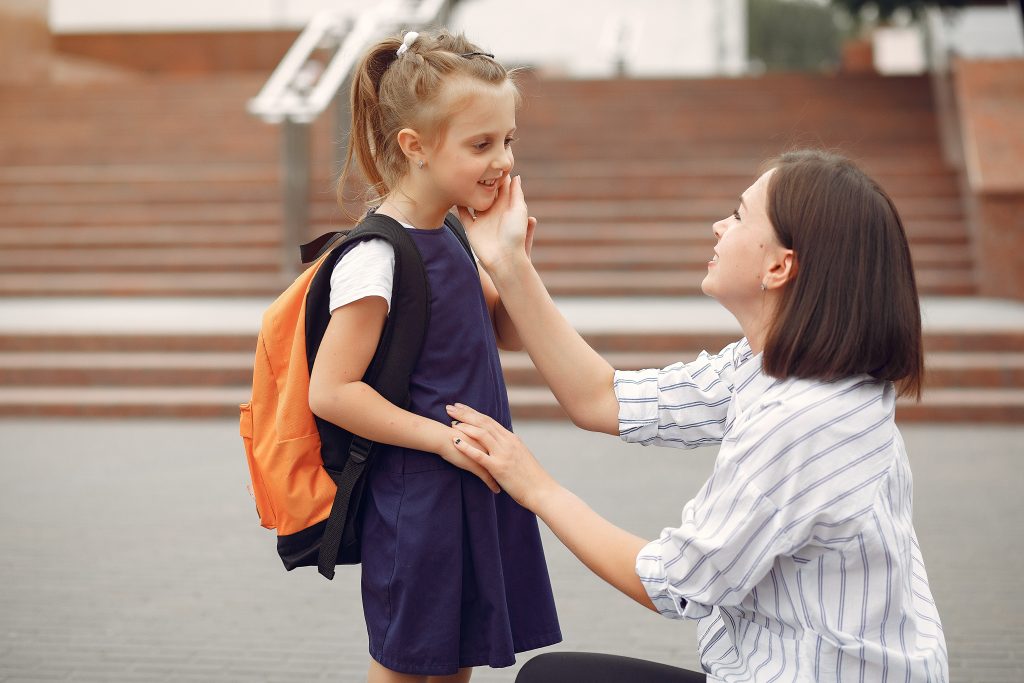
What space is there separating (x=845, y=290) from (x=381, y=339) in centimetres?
76

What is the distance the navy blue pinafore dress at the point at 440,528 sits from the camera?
6.36 ft

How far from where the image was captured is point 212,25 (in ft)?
74.3

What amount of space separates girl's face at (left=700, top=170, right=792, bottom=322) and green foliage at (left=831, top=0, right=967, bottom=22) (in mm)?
12850

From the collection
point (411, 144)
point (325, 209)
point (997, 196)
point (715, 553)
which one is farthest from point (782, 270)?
point (325, 209)

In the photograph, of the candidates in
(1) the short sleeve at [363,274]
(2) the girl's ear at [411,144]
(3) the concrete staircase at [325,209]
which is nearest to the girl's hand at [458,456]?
(1) the short sleeve at [363,274]

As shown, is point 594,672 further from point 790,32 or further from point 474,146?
point 790,32

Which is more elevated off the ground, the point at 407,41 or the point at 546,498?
the point at 407,41

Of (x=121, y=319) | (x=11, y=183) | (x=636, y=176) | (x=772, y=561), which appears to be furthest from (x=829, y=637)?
(x=11, y=183)

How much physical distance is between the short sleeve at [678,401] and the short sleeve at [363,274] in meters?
0.50

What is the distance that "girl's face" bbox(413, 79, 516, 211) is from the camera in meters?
1.87

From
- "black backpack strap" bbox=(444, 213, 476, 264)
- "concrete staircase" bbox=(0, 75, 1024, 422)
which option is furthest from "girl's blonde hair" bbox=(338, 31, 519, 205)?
"concrete staircase" bbox=(0, 75, 1024, 422)

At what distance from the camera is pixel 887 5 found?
1373 centimetres

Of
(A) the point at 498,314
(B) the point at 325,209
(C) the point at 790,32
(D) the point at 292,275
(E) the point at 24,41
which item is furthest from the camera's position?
(C) the point at 790,32

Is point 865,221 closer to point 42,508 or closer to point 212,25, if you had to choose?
point 42,508
